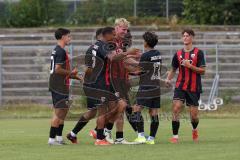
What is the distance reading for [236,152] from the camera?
12.4 meters

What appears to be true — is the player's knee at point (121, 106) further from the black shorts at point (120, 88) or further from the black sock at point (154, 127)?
the black sock at point (154, 127)

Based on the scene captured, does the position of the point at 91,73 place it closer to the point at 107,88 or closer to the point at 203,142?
the point at 107,88

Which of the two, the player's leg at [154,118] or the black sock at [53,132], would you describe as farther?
the player's leg at [154,118]

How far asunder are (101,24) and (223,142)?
20987mm

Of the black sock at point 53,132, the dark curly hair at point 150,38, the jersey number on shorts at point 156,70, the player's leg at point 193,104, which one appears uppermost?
the dark curly hair at point 150,38

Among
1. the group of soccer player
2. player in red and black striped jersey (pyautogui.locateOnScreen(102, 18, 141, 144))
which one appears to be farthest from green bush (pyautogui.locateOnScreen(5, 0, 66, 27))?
player in red and black striped jersey (pyautogui.locateOnScreen(102, 18, 141, 144))

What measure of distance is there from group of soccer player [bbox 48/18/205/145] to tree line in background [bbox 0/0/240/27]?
64.0ft

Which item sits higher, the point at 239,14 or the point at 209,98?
the point at 239,14

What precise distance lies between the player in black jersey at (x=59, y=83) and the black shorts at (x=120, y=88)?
0.65 meters

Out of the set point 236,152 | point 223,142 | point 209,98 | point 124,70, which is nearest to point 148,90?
point 124,70

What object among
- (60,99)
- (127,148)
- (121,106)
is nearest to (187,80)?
(121,106)

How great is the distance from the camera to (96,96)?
14.5 metres

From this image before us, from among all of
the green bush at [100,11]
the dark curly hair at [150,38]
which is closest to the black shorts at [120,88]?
the dark curly hair at [150,38]

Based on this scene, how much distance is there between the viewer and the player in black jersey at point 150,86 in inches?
583
